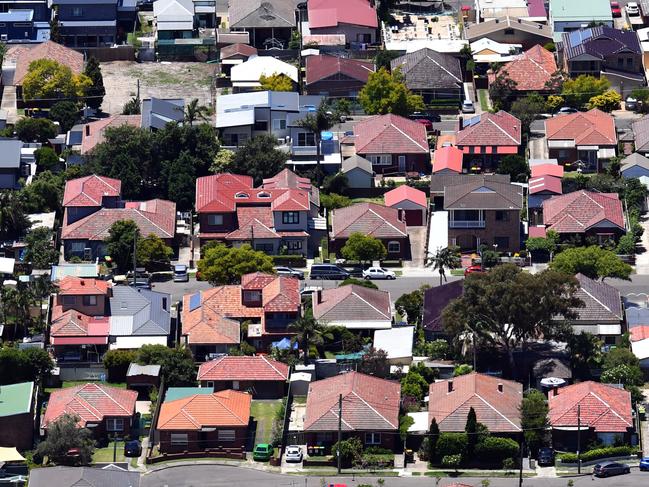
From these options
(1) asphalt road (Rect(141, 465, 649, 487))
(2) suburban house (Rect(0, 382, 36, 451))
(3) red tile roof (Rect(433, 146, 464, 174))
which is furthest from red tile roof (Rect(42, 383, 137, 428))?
(3) red tile roof (Rect(433, 146, 464, 174))

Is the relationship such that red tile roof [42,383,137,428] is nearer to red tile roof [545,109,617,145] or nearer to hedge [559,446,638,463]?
hedge [559,446,638,463]

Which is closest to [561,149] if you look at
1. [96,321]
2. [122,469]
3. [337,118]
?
[337,118]

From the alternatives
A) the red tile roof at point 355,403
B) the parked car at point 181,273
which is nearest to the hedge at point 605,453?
the red tile roof at point 355,403

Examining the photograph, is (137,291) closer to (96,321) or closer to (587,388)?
(96,321)

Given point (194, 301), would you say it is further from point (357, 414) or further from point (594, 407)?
point (594, 407)

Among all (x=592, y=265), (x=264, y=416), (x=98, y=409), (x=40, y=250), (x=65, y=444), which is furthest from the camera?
(x=40, y=250)

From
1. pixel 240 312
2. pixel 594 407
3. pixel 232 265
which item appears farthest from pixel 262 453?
pixel 232 265

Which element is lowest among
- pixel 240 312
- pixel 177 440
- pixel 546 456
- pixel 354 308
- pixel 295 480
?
pixel 295 480
